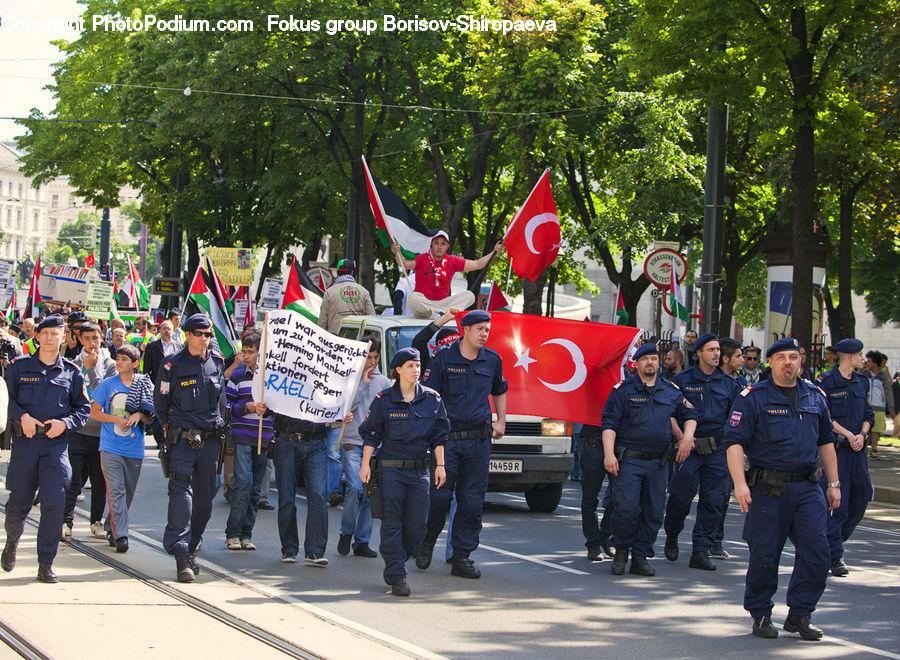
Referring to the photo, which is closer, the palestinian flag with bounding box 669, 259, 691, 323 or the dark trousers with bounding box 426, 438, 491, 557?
the dark trousers with bounding box 426, 438, 491, 557

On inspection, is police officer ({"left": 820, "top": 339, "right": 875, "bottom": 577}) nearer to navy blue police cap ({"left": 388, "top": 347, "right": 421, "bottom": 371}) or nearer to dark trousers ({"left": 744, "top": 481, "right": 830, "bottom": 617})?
dark trousers ({"left": 744, "top": 481, "right": 830, "bottom": 617})

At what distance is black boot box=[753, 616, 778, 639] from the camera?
739cm

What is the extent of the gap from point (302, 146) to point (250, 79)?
13.6 feet

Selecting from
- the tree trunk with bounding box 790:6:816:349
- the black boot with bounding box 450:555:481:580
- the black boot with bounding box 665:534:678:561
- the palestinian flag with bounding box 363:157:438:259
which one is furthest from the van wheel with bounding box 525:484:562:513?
the tree trunk with bounding box 790:6:816:349

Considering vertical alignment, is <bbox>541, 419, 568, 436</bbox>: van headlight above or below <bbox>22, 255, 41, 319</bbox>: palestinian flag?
below

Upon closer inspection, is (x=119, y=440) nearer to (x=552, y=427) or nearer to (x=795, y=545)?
(x=552, y=427)

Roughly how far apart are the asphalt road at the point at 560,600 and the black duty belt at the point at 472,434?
1061 mm

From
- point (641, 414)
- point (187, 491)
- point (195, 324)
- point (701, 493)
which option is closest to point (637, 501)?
point (641, 414)

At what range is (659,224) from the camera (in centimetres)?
2781

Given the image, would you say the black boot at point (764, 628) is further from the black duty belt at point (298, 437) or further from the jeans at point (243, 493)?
the jeans at point (243, 493)

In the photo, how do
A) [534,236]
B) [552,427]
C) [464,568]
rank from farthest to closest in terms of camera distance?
1. [534,236]
2. [552,427]
3. [464,568]

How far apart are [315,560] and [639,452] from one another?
2652mm

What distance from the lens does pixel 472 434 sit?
30.7 ft

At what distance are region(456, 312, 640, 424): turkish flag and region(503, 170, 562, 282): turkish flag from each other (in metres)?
3.27
